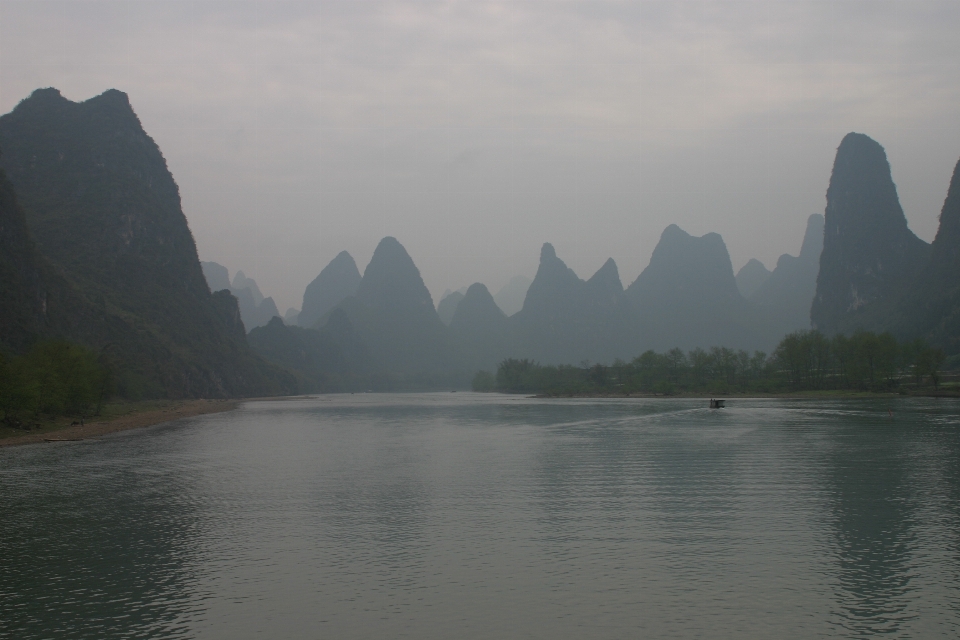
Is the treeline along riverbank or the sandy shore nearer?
the sandy shore

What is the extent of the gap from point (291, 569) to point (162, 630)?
5.22 metres

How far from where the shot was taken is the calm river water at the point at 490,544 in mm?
16891

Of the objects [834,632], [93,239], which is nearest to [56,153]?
[93,239]

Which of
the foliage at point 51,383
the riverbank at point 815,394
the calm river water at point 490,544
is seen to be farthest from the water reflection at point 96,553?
the riverbank at point 815,394

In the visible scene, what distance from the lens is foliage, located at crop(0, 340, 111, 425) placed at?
59219 mm

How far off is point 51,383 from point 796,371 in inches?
4470

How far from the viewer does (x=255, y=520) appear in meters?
28.1

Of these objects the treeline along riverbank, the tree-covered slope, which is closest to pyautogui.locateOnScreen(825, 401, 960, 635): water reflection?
the treeline along riverbank

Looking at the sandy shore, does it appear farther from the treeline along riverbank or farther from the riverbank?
the treeline along riverbank

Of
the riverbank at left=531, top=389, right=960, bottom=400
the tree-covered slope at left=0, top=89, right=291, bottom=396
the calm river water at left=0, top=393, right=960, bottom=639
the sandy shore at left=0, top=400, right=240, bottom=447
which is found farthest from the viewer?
the tree-covered slope at left=0, top=89, right=291, bottom=396

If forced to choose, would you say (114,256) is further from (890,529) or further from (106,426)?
(890,529)

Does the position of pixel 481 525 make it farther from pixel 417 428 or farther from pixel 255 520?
pixel 417 428

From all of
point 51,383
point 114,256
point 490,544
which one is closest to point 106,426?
point 51,383

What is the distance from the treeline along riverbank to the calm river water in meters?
71.4
